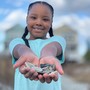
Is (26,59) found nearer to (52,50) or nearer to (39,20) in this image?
(52,50)

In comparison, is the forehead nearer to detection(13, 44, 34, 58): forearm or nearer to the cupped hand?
detection(13, 44, 34, 58): forearm

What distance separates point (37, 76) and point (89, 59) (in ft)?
91.0

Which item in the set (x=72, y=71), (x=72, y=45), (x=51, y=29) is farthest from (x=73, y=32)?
(x=51, y=29)

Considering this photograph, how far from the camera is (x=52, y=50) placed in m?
1.67

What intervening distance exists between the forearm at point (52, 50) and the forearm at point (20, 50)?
0.06 m

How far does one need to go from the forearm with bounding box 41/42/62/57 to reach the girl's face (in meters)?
0.09

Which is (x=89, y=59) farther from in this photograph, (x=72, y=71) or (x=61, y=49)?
(x=61, y=49)

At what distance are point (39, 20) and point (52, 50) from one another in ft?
0.63

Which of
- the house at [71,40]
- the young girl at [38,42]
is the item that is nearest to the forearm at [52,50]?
the young girl at [38,42]

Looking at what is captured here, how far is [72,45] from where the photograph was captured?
28531 millimetres

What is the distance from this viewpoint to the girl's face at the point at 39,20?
70.3 inches

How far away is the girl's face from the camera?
1.79 metres

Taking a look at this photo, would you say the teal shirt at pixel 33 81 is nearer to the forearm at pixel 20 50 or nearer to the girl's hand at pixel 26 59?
the forearm at pixel 20 50

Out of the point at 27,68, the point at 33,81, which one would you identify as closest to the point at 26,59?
the point at 27,68
